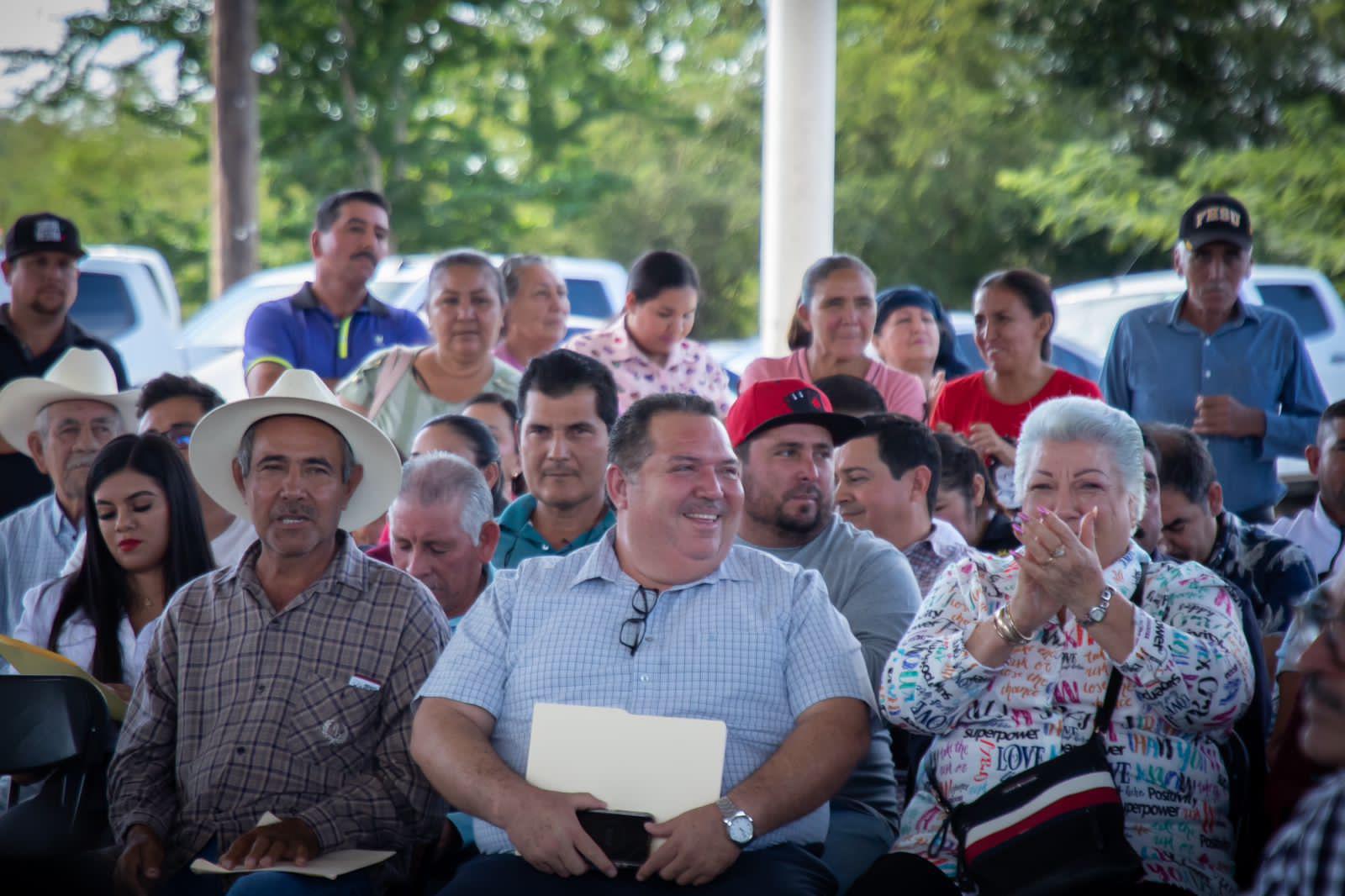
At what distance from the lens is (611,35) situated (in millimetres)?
22938

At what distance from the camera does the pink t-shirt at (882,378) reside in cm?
570

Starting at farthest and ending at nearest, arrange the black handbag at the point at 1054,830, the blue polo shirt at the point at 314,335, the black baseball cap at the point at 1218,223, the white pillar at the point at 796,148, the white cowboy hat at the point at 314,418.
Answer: the white pillar at the point at 796,148, the blue polo shirt at the point at 314,335, the black baseball cap at the point at 1218,223, the white cowboy hat at the point at 314,418, the black handbag at the point at 1054,830

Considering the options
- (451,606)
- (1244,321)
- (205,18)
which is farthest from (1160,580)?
(205,18)

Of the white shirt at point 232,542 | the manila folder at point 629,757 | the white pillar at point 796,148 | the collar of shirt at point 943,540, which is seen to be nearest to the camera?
the manila folder at point 629,757

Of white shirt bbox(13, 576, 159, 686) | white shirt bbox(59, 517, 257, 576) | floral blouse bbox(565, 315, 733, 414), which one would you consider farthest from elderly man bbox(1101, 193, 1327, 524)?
white shirt bbox(13, 576, 159, 686)

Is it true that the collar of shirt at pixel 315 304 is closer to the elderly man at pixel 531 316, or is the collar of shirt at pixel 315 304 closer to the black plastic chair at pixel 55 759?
the elderly man at pixel 531 316

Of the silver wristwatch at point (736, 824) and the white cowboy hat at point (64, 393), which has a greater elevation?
the white cowboy hat at point (64, 393)

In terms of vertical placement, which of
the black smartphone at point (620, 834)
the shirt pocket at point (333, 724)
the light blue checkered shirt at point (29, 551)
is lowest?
the black smartphone at point (620, 834)

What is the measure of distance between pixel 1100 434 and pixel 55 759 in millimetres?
2434

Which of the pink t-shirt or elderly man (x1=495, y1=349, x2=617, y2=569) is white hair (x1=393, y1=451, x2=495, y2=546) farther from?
the pink t-shirt

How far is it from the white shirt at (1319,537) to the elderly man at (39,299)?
455 centimetres

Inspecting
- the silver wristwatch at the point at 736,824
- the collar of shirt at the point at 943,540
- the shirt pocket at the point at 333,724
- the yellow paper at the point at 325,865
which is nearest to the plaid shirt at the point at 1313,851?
the silver wristwatch at the point at 736,824

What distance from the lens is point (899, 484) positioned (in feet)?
14.3

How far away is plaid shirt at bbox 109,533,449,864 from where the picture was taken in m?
3.35
